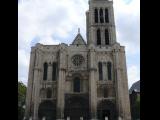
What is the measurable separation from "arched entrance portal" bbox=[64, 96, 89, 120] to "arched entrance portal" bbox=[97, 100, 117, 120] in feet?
6.83

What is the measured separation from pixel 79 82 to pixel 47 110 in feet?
22.9

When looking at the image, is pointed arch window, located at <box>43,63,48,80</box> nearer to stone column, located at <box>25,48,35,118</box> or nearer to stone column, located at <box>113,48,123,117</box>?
stone column, located at <box>25,48,35,118</box>

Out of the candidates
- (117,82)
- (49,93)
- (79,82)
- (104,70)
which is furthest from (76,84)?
(117,82)

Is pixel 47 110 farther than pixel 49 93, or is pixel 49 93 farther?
pixel 49 93

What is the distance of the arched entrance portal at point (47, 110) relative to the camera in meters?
43.1

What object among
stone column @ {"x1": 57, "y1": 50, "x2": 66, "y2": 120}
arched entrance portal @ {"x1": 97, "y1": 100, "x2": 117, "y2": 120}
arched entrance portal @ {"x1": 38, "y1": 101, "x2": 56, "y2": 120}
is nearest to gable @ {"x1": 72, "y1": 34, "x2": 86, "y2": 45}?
stone column @ {"x1": 57, "y1": 50, "x2": 66, "y2": 120}

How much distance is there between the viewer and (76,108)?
143 feet

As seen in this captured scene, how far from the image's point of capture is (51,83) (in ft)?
148

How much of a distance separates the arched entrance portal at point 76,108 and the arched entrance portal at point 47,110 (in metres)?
2.00

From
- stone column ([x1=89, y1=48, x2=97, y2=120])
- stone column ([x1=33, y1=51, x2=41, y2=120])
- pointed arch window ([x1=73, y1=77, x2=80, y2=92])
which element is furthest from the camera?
pointed arch window ([x1=73, y1=77, x2=80, y2=92])

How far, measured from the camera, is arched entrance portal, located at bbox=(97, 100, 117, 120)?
1690 inches

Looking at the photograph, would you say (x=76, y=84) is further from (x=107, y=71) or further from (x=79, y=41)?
(x=79, y=41)
